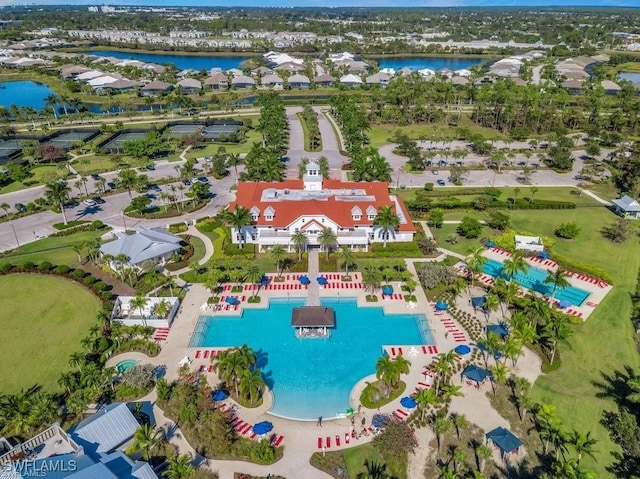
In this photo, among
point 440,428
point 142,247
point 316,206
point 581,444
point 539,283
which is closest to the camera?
A: point 581,444

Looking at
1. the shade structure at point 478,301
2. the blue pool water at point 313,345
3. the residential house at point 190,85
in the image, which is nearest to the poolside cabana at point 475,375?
the blue pool water at point 313,345

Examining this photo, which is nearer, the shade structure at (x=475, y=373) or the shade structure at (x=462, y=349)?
the shade structure at (x=475, y=373)

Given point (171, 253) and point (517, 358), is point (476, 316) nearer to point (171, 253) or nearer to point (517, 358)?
point (517, 358)

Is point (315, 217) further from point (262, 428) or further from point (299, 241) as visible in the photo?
point (262, 428)

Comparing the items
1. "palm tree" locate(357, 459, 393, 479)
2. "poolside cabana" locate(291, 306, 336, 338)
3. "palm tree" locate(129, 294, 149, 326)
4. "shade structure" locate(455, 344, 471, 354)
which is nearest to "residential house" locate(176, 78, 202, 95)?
"palm tree" locate(129, 294, 149, 326)

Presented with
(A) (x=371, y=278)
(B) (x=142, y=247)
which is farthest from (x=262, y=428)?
(B) (x=142, y=247)

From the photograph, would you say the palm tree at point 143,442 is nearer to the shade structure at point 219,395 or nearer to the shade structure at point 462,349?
the shade structure at point 219,395

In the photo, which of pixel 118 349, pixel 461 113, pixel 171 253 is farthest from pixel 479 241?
pixel 461 113
